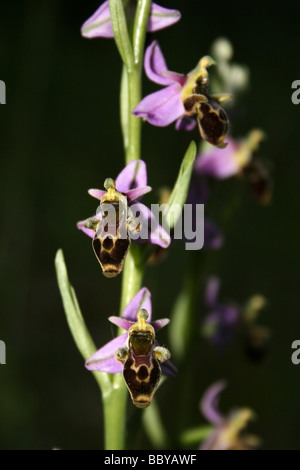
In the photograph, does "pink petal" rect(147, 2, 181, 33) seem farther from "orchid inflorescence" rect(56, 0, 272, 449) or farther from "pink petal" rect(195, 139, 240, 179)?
"pink petal" rect(195, 139, 240, 179)

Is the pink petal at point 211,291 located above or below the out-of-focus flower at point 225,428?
above

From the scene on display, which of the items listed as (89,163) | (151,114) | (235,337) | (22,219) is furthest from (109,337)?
(151,114)

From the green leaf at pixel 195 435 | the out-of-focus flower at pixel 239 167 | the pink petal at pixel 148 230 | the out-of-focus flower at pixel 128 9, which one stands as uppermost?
the out-of-focus flower at pixel 128 9

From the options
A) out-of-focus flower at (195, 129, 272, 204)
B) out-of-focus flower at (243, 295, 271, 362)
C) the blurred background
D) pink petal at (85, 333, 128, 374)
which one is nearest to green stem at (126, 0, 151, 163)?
pink petal at (85, 333, 128, 374)

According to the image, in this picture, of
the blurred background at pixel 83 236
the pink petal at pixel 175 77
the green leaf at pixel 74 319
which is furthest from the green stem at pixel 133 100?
the blurred background at pixel 83 236

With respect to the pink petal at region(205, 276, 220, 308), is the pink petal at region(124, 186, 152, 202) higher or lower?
Answer: higher

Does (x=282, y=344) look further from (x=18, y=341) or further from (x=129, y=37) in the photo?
(x=129, y=37)

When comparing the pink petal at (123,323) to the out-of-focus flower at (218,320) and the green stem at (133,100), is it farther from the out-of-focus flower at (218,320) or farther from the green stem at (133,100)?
the out-of-focus flower at (218,320)
